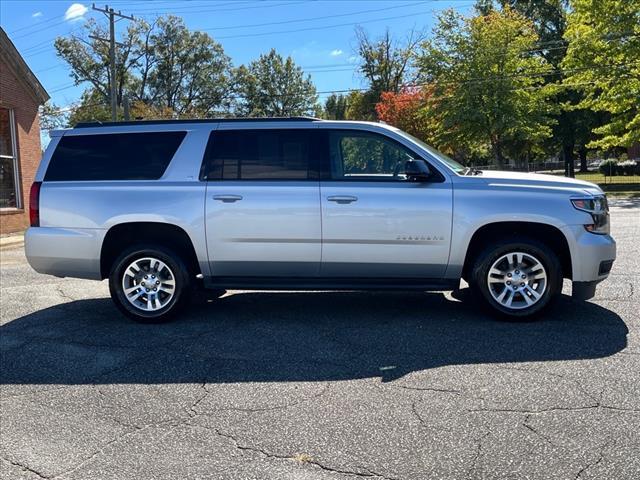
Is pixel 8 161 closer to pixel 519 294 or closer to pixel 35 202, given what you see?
pixel 35 202

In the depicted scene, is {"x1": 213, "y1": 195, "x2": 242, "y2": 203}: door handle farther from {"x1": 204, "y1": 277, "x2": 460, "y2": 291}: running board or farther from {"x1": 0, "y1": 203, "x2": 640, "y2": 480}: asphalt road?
{"x1": 0, "y1": 203, "x2": 640, "y2": 480}: asphalt road

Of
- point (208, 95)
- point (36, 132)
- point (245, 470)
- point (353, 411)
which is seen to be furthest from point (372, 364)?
point (208, 95)

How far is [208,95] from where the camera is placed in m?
64.4

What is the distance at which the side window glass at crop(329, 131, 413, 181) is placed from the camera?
581 cm

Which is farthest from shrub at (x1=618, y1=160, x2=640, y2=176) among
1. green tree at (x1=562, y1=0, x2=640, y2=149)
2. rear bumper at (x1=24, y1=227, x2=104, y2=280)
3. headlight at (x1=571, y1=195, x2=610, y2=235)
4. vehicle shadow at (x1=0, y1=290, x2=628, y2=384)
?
rear bumper at (x1=24, y1=227, x2=104, y2=280)

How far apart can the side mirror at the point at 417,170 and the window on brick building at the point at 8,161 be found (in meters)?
15.8

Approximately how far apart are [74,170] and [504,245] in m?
4.48

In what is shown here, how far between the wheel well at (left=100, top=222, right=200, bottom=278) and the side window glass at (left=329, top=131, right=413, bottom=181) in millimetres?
1734

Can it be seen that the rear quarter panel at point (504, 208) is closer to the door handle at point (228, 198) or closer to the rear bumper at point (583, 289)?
the rear bumper at point (583, 289)

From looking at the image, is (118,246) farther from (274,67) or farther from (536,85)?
(274,67)

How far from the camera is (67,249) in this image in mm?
6055

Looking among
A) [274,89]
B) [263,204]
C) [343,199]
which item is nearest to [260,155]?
[263,204]

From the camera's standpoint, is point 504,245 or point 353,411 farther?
point 504,245

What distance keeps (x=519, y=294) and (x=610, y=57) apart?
23.8m
